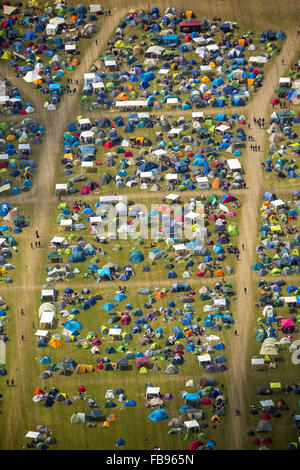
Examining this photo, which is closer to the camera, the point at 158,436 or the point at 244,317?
the point at 158,436

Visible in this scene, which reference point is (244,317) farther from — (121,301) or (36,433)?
(36,433)

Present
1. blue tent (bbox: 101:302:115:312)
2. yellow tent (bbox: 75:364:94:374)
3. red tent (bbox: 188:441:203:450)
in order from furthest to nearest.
Answer: blue tent (bbox: 101:302:115:312)
yellow tent (bbox: 75:364:94:374)
red tent (bbox: 188:441:203:450)

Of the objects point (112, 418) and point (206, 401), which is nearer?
point (112, 418)

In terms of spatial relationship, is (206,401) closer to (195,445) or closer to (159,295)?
(195,445)

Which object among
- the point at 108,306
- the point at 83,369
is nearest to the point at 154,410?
the point at 83,369

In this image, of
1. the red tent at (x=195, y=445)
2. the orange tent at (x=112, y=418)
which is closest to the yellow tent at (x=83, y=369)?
the orange tent at (x=112, y=418)

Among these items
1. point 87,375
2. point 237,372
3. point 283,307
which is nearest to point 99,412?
point 87,375

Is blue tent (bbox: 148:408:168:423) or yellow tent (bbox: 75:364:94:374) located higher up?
yellow tent (bbox: 75:364:94:374)

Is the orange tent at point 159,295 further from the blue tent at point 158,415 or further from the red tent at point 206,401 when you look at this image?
the blue tent at point 158,415

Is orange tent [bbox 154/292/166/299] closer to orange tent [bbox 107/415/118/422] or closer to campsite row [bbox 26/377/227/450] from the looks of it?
campsite row [bbox 26/377/227/450]

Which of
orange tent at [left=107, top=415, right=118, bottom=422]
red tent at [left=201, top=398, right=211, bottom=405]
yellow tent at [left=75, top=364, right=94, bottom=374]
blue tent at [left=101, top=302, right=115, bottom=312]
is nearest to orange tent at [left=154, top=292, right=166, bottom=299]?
blue tent at [left=101, top=302, right=115, bottom=312]
